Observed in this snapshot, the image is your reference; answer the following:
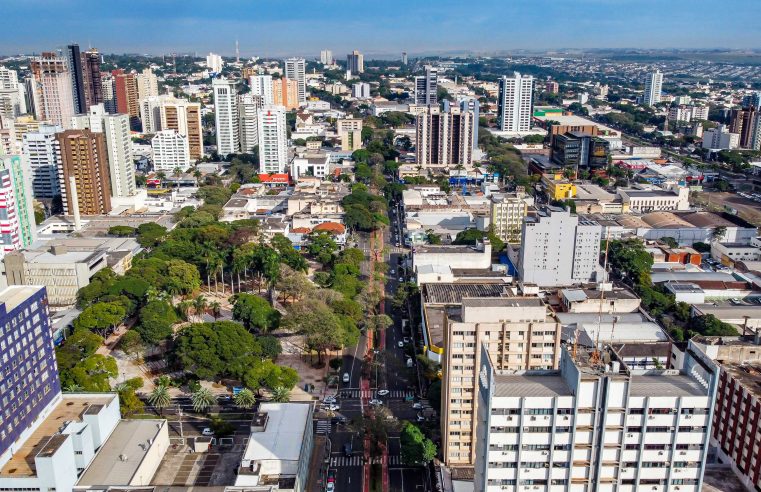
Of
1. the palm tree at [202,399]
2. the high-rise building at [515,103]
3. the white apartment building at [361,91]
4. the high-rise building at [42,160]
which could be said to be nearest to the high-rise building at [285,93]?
the white apartment building at [361,91]

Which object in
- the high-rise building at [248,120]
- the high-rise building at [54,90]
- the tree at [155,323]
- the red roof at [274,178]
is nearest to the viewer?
the tree at [155,323]

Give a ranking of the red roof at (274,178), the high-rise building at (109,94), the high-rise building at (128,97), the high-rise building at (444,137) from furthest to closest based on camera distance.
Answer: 1. the high-rise building at (109,94)
2. the high-rise building at (128,97)
3. the high-rise building at (444,137)
4. the red roof at (274,178)

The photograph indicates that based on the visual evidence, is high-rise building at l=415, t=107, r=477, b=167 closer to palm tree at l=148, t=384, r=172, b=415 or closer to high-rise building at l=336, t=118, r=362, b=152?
high-rise building at l=336, t=118, r=362, b=152

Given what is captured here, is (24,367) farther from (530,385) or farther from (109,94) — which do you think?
(109,94)

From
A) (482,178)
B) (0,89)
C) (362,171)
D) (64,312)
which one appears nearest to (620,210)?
(482,178)

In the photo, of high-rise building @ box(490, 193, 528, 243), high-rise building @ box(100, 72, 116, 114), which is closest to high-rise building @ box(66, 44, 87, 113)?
high-rise building @ box(100, 72, 116, 114)

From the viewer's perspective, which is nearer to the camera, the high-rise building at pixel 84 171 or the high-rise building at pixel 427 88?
the high-rise building at pixel 84 171

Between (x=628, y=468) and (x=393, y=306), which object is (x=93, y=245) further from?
(x=628, y=468)

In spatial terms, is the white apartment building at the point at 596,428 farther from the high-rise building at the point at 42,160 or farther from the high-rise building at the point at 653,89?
the high-rise building at the point at 653,89

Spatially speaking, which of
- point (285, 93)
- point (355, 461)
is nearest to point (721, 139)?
point (285, 93)
